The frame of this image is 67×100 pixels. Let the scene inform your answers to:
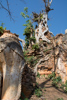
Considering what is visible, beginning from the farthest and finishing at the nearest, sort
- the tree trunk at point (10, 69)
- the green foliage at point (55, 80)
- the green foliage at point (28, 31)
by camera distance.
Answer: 1. the green foliage at point (28, 31)
2. the green foliage at point (55, 80)
3. the tree trunk at point (10, 69)

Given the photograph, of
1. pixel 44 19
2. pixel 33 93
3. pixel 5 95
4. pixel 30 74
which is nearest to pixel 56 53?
pixel 30 74

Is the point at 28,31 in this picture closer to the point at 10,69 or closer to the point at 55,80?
the point at 55,80

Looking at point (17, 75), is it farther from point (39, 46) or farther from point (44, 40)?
point (44, 40)

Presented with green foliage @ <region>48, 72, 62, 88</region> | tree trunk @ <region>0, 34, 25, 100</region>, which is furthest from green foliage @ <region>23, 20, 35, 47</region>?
tree trunk @ <region>0, 34, 25, 100</region>

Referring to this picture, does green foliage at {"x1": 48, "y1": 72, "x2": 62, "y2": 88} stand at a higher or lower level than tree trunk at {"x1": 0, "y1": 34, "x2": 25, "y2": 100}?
lower

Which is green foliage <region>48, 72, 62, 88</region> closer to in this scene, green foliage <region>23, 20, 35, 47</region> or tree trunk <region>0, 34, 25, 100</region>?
tree trunk <region>0, 34, 25, 100</region>

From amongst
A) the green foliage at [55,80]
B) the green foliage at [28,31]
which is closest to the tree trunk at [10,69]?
the green foliage at [55,80]

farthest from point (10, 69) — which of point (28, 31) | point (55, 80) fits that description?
point (28, 31)

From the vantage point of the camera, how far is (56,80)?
281 inches

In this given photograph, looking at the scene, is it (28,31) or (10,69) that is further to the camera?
(28,31)

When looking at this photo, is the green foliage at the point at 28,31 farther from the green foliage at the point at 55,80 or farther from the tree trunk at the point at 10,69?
the tree trunk at the point at 10,69

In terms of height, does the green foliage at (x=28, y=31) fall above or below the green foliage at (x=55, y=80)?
above

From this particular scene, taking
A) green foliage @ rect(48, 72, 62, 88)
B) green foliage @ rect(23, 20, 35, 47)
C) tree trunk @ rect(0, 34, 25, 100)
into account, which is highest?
green foliage @ rect(23, 20, 35, 47)

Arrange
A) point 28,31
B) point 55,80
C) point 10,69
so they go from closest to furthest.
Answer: point 10,69 < point 55,80 < point 28,31
